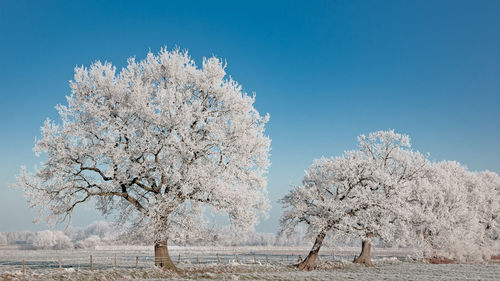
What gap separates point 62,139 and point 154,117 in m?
5.71

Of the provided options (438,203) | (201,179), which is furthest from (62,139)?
(438,203)

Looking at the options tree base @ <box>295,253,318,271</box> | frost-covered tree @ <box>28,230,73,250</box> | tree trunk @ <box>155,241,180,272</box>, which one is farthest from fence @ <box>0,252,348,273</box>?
frost-covered tree @ <box>28,230,73,250</box>

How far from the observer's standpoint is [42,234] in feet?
487

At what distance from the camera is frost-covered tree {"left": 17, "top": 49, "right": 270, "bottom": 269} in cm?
2406

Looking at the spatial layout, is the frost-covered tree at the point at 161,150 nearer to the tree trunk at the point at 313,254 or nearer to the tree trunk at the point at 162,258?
the tree trunk at the point at 162,258

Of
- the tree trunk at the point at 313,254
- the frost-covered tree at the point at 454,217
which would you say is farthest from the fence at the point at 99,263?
the frost-covered tree at the point at 454,217

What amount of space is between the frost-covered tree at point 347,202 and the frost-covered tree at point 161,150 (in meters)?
11.6

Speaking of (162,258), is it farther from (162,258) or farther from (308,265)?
(308,265)

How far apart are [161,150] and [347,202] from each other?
63.2ft

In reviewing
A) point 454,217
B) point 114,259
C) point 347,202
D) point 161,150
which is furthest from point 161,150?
point 454,217

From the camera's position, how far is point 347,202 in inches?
1436

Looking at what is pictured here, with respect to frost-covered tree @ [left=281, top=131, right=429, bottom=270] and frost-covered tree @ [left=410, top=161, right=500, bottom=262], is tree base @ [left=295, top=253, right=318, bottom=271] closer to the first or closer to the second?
frost-covered tree @ [left=281, top=131, right=429, bottom=270]

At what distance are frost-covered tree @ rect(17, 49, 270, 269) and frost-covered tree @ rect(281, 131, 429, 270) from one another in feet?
37.9

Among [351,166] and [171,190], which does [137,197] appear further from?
[351,166]
